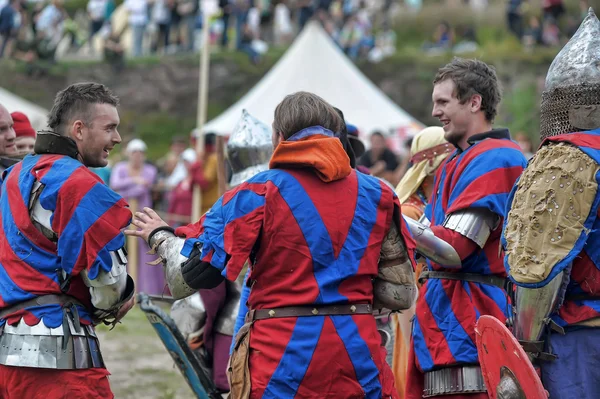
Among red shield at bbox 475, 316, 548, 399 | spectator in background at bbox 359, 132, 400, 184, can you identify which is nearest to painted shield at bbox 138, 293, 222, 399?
red shield at bbox 475, 316, 548, 399

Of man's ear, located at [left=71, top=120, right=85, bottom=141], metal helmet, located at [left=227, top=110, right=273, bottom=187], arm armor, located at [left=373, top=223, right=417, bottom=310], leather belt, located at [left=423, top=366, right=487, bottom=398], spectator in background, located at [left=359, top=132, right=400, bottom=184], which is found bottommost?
leather belt, located at [left=423, top=366, right=487, bottom=398]

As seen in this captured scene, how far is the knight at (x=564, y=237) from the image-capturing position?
332 cm

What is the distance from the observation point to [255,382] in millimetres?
3484

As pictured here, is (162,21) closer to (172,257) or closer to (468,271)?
(468,271)

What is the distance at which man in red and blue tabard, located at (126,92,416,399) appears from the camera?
346 cm

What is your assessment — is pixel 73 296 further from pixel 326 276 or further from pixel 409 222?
pixel 409 222

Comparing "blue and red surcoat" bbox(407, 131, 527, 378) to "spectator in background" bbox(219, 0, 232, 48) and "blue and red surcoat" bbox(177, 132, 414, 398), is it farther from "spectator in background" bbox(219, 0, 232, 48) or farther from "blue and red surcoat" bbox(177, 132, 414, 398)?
"spectator in background" bbox(219, 0, 232, 48)

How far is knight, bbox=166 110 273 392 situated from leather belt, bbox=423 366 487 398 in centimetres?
151

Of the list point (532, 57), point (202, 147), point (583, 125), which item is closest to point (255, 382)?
point (583, 125)

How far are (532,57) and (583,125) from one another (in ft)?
64.2

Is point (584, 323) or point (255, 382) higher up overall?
point (584, 323)

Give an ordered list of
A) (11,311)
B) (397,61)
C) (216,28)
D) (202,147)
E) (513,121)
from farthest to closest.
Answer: (216,28) < (397,61) < (513,121) < (202,147) < (11,311)

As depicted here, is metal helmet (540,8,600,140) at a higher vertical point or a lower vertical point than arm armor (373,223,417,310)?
higher

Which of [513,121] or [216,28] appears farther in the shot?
[216,28]
